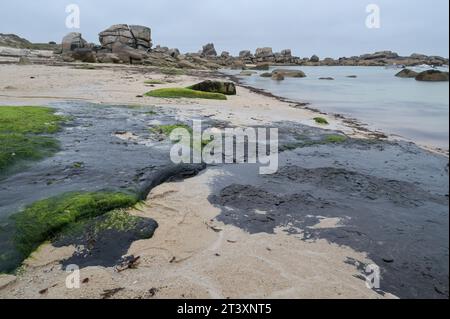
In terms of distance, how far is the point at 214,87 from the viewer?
15461mm

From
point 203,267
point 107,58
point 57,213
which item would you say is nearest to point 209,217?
point 203,267

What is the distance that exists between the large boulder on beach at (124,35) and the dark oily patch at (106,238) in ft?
158

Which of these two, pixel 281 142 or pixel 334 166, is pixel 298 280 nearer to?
pixel 334 166

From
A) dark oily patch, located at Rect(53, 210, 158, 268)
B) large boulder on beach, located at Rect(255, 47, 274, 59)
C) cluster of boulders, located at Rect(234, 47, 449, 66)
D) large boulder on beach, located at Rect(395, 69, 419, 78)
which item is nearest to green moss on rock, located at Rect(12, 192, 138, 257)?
dark oily patch, located at Rect(53, 210, 158, 268)

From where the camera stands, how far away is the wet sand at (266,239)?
9.09ft

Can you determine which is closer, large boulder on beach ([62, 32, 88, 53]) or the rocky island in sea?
the rocky island in sea

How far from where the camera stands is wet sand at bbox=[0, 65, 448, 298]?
9.09 ft

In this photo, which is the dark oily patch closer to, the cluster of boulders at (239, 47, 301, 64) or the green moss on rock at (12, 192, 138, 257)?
the green moss on rock at (12, 192, 138, 257)

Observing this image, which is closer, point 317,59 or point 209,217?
point 209,217

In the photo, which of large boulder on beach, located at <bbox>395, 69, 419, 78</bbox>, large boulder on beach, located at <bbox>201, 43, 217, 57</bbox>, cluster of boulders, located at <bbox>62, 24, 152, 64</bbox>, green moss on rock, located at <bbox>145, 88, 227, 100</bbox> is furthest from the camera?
large boulder on beach, located at <bbox>201, 43, 217, 57</bbox>

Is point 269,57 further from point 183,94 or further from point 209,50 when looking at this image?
point 183,94

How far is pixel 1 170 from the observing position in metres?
4.89

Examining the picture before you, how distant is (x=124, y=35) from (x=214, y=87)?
37922 mm

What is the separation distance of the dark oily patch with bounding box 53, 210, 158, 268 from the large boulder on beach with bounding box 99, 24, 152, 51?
4830 centimetres
